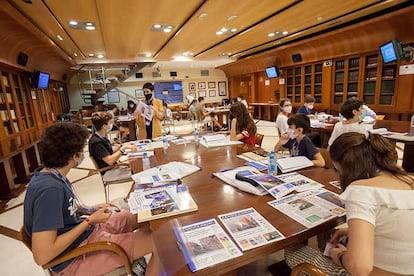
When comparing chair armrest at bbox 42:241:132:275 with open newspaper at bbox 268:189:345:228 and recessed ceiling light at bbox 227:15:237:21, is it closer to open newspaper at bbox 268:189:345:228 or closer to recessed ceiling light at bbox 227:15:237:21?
open newspaper at bbox 268:189:345:228

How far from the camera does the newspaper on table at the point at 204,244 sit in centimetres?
87

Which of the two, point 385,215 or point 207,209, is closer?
point 385,215

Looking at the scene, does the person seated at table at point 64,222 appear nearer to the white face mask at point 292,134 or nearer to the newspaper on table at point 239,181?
the newspaper on table at point 239,181

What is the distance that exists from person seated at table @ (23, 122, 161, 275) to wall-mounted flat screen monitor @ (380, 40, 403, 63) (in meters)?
5.86

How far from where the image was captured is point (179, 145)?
295cm

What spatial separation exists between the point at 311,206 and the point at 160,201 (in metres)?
0.85

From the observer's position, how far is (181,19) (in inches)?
176

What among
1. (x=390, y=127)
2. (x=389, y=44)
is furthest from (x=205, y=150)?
(x=389, y=44)

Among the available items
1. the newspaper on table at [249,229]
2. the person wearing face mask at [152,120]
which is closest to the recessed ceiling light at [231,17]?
the person wearing face mask at [152,120]

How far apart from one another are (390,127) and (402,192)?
11.0 ft

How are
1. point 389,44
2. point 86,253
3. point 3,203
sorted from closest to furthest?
point 86,253
point 3,203
point 389,44

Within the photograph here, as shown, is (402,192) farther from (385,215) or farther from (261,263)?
(261,263)

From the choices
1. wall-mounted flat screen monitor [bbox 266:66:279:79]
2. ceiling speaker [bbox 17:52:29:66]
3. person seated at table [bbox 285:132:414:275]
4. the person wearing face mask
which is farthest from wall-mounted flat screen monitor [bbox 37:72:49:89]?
wall-mounted flat screen monitor [bbox 266:66:279:79]

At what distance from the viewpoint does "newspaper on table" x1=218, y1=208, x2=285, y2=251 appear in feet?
3.14
